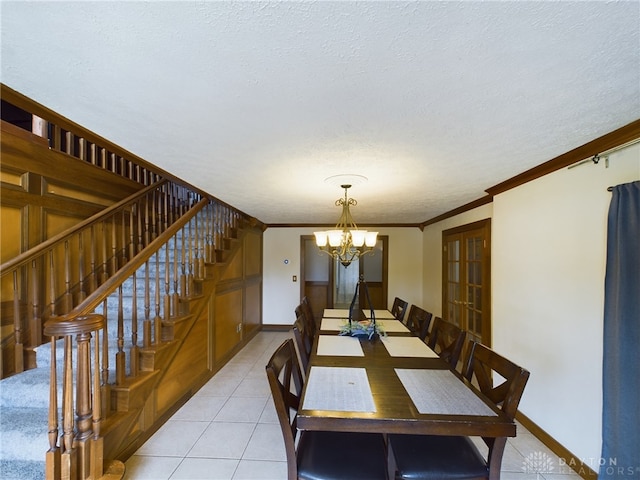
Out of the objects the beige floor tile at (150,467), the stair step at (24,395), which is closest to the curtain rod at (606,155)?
the beige floor tile at (150,467)

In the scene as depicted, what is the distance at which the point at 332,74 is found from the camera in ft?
3.67

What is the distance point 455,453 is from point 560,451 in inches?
51.9

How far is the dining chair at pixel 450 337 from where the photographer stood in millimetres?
2092

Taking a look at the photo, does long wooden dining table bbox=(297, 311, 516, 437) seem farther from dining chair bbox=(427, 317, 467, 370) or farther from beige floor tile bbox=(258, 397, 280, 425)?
beige floor tile bbox=(258, 397, 280, 425)

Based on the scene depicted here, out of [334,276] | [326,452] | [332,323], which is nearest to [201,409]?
[332,323]

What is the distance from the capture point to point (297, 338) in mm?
2182

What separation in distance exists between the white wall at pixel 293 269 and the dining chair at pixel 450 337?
129 inches

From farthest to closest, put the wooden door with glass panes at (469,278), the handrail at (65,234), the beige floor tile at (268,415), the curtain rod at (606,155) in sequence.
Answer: the wooden door with glass panes at (469,278) < the beige floor tile at (268,415) < the handrail at (65,234) < the curtain rod at (606,155)

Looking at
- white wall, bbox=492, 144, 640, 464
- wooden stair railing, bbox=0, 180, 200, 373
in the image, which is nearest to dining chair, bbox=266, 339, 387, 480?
white wall, bbox=492, 144, 640, 464

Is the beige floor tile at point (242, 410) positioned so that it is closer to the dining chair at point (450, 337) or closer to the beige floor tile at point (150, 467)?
the beige floor tile at point (150, 467)

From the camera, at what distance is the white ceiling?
868 mm

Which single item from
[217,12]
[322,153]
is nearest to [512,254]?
[322,153]

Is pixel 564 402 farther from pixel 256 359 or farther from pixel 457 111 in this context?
pixel 256 359

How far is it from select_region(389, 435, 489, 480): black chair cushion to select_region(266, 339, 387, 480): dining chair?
3.7 inches
